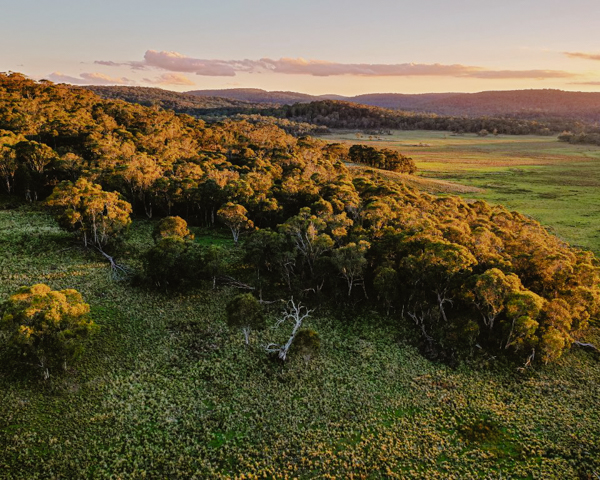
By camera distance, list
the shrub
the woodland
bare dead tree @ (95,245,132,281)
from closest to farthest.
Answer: the woodland
bare dead tree @ (95,245,132,281)
the shrub

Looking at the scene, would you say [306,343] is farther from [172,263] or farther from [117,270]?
[117,270]

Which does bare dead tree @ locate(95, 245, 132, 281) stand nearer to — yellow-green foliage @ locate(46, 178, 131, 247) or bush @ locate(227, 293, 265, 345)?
yellow-green foliage @ locate(46, 178, 131, 247)

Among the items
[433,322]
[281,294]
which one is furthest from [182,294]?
[433,322]

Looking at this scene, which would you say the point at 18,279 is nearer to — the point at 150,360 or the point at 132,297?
the point at 132,297

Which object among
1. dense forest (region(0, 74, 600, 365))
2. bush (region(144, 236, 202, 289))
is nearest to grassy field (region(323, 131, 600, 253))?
dense forest (region(0, 74, 600, 365))

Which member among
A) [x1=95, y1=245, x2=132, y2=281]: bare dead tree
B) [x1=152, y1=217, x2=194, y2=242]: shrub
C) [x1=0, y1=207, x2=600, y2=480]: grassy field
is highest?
[x1=152, y1=217, x2=194, y2=242]: shrub

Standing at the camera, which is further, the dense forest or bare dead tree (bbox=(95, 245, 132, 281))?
bare dead tree (bbox=(95, 245, 132, 281))

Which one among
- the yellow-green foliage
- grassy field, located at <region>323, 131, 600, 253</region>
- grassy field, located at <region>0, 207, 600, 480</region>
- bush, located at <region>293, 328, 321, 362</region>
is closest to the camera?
grassy field, located at <region>0, 207, 600, 480</region>

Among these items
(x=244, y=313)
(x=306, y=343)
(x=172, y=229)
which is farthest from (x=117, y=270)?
(x=306, y=343)

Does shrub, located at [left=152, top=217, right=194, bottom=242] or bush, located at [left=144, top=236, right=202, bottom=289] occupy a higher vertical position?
shrub, located at [left=152, top=217, right=194, bottom=242]
